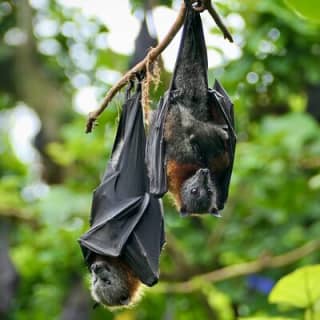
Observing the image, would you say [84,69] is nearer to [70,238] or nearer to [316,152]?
[70,238]

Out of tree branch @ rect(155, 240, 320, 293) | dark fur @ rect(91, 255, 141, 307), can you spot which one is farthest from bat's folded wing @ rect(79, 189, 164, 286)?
tree branch @ rect(155, 240, 320, 293)

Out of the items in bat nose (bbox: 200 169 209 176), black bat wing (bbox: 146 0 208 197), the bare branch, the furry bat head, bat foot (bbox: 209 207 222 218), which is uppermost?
black bat wing (bbox: 146 0 208 197)

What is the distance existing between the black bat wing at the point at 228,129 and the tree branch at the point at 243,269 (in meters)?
3.07

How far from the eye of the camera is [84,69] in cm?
1148

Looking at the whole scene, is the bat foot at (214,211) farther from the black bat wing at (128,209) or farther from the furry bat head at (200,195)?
the black bat wing at (128,209)

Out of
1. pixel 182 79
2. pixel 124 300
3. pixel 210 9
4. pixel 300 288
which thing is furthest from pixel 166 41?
pixel 124 300

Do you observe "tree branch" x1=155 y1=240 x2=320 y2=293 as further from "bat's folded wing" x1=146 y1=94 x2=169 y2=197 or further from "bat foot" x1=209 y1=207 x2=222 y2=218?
"bat's folded wing" x1=146 y1=94 x2=169 y2=197

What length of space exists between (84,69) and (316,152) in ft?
13.9

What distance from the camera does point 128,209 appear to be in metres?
5.04

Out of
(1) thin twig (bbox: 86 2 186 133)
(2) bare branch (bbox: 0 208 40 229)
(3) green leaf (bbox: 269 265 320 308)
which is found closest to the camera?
(1) thin twig (bbox: 86 2 186 133)

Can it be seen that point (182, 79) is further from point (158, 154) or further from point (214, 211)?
point (214, 211)

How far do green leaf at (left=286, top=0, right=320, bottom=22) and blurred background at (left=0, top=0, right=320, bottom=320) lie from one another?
2.75 metres

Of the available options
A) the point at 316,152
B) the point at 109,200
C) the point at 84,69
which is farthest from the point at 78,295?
the point at 109,200

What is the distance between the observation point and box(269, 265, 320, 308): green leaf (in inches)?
173
